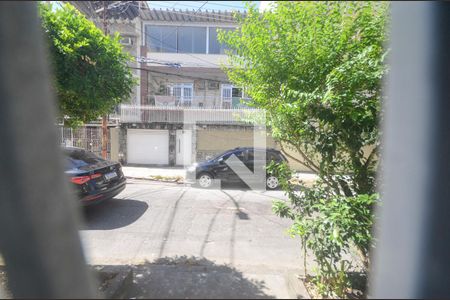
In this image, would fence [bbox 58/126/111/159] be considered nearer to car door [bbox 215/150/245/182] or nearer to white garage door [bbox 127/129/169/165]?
white garage door [bbox 127/129/169/165]

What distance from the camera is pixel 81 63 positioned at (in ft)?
11.5

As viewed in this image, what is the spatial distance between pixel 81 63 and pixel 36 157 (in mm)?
2655

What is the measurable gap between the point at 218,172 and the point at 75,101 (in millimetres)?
5620

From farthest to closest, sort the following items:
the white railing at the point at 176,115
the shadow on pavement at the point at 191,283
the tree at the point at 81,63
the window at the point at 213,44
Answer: the window at the point at 213,44 → the white railing at the point at 176,115 → the tree at the point at 81,63 → the shadow on pavement at the point at 191,283

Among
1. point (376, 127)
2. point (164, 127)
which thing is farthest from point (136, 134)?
point (376, 127)

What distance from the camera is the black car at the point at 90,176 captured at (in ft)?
16.7

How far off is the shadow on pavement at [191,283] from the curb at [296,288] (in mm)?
260

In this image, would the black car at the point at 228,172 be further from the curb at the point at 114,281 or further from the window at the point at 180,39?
the window at the point at 180,39

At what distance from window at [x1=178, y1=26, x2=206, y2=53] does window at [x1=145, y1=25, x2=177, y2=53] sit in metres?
0.34

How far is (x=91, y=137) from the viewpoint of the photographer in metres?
14.3

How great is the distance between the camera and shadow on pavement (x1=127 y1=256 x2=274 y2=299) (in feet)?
9.13

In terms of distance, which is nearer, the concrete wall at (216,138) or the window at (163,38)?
the concrete wall at (216,138)

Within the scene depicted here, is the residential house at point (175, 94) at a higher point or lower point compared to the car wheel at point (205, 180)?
higher

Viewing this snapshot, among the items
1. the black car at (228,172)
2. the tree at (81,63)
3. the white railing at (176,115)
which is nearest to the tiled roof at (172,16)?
the white railing at (176,115)
